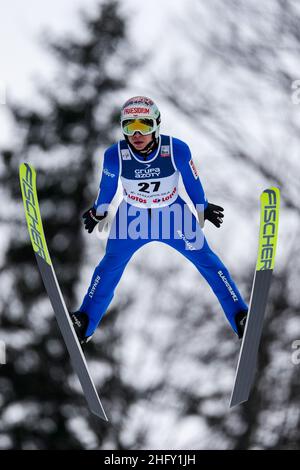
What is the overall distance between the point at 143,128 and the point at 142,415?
1551 cm

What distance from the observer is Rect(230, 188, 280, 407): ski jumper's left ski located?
8391mm

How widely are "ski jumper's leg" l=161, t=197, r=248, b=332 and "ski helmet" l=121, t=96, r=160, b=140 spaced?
0.75 meters

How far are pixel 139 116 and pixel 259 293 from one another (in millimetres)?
1971

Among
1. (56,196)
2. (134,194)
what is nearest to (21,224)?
(56,196)

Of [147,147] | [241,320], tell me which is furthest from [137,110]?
[241,320]

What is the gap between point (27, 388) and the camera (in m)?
23.6

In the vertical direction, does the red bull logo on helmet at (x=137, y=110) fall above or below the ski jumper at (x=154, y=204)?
above

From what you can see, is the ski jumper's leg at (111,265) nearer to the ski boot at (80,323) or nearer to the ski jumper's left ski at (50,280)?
the ski boot at (80,323)

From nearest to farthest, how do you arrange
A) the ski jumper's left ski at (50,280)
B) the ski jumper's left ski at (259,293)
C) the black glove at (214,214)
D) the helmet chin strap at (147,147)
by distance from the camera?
the helmet chin strap at (147,147)
the black glove at (214,214)
the ski jumper's left ski at (259,293)
the ski jumper's left ski at (50,280)

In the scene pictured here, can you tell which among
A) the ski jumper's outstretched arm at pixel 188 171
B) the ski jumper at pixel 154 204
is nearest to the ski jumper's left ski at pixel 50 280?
the ski jumper at pixel 154 204

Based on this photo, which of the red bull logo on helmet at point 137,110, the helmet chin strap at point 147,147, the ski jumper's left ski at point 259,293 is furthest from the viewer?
the ski jumper's left ski at point 259,293

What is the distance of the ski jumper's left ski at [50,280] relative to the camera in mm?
8492

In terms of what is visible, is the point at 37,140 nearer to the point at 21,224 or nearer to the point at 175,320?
the point at 21,224

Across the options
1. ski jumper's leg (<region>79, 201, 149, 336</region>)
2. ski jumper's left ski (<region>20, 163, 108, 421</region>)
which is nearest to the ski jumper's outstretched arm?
ski jumper's leg (<region>79, 201, 149, 336</region>)
